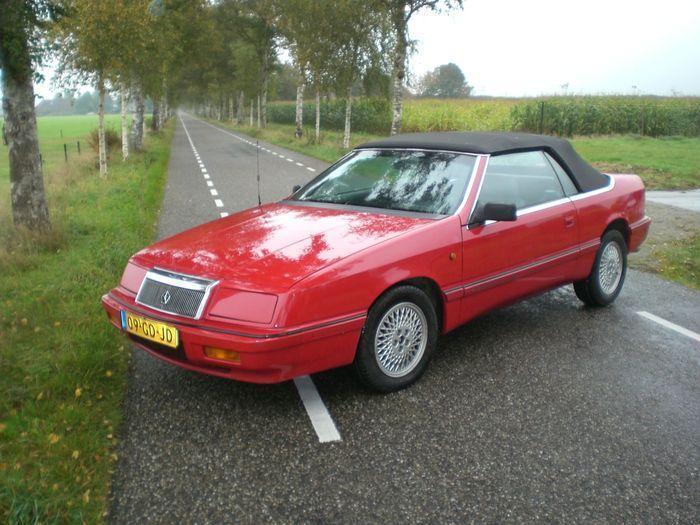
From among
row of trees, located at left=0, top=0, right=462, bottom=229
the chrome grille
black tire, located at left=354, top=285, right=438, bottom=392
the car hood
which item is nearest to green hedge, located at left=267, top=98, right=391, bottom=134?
row of trees, located at left=0, top=0, right=462, bottom=229

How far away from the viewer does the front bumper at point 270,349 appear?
10.2 feet

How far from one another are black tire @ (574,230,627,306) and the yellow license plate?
11.9 ft

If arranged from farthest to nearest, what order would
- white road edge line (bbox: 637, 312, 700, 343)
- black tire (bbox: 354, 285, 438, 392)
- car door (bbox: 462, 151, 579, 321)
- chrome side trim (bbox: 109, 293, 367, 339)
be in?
1. white road edge line (bbox: 637, 312, 700, 343)
2. car door (bbox: 462, 151, 579, 321)
3. black tire (bbox: 354, 285, 438, 392)
4. chrome side trim (bbox: 109, 293, 367, 339)

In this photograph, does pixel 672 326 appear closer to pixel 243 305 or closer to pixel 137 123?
pixel 243 305

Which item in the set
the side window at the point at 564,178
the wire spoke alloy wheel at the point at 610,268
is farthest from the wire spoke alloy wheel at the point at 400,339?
the wire spoke alloy wheel at the point at 610,268

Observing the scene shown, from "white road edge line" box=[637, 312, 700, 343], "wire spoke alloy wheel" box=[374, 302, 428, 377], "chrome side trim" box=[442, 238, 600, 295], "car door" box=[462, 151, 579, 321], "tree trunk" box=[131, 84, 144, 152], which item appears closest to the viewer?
"wire spoke alloy wheel" box=[374, 302, 428, 377]

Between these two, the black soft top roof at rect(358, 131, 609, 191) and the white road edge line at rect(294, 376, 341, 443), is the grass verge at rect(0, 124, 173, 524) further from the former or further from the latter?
the black soft top roof at rect(358, 131, 609, 191)

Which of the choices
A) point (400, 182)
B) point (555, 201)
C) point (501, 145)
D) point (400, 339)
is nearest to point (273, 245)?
point (400, 339)

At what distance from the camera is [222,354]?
126 inches

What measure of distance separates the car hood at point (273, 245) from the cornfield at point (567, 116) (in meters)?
24.8

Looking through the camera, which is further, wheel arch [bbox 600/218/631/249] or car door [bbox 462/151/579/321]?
wheel arch [bbox 600/218/631/249]

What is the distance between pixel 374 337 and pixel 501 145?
6.50 feet

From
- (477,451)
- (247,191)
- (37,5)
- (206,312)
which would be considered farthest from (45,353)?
(247,191)

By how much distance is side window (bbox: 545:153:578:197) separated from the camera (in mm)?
5055
